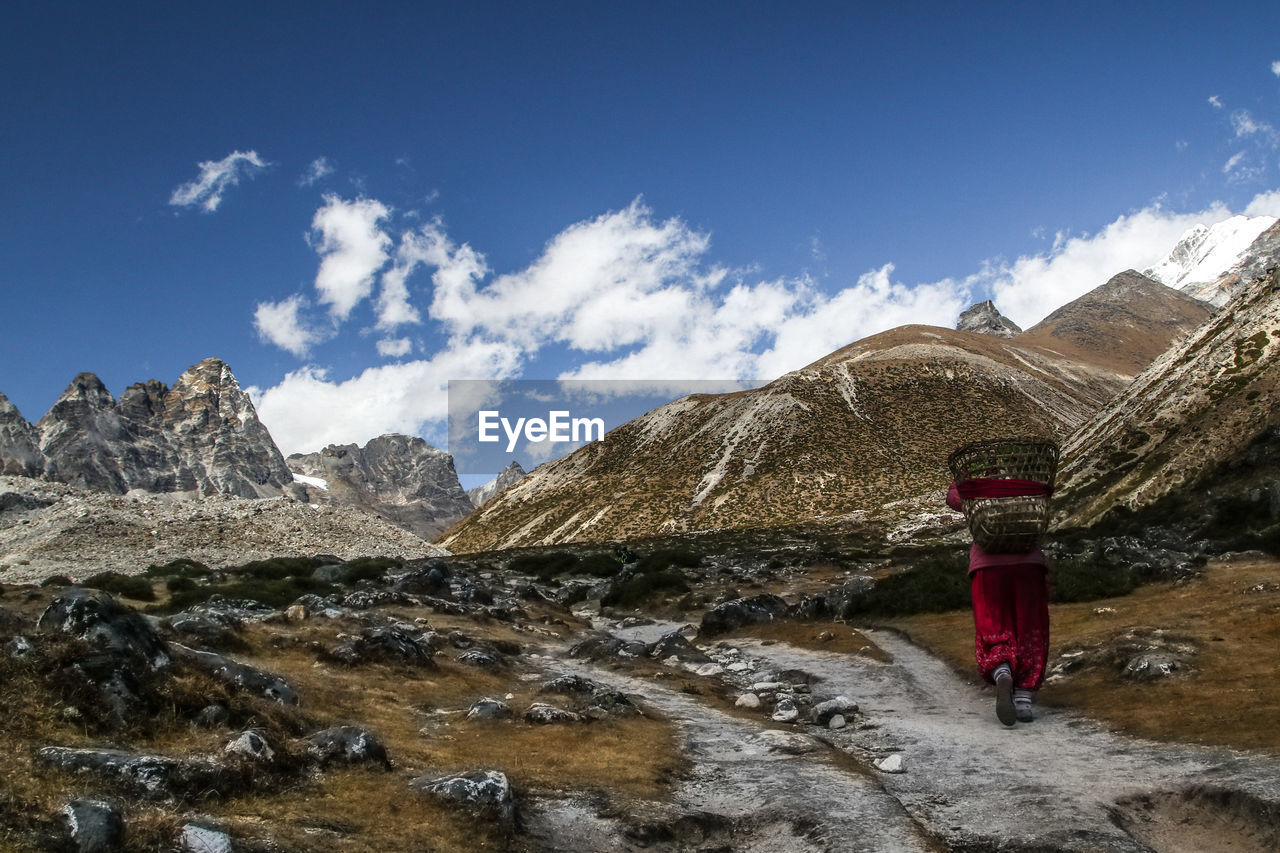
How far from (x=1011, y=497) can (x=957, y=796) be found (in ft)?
13.4

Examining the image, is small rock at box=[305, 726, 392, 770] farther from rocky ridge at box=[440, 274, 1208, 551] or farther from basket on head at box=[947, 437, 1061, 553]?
rocky ridge at box=[440, 274, 1208, 551]

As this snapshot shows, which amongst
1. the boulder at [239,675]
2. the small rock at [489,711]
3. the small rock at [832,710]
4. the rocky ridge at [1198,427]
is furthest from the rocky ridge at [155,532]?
the rocky ridge at [1198,427]

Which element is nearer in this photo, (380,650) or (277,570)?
(380,650)

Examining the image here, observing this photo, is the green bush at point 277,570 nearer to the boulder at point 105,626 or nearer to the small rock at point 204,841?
the boulder at point 105,626

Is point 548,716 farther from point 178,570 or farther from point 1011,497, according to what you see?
point 178,570

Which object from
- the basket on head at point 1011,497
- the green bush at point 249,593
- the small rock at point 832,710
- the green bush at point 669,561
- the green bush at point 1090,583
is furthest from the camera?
the green bush at point 669,561

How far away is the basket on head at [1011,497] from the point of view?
10.6 meters

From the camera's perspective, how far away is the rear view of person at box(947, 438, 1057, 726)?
10.7m

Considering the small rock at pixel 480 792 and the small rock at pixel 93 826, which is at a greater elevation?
the small rock at pixel 93 826

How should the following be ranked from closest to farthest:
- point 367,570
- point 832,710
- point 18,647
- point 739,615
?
point 18,647 → point 832,710 → point 739,615 → point 367,570

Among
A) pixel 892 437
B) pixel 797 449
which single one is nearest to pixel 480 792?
pixel 797 449

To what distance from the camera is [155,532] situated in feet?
162

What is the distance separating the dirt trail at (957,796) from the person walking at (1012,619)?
1.76 ft

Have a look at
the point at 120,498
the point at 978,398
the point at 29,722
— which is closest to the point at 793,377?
the point at 978,398
